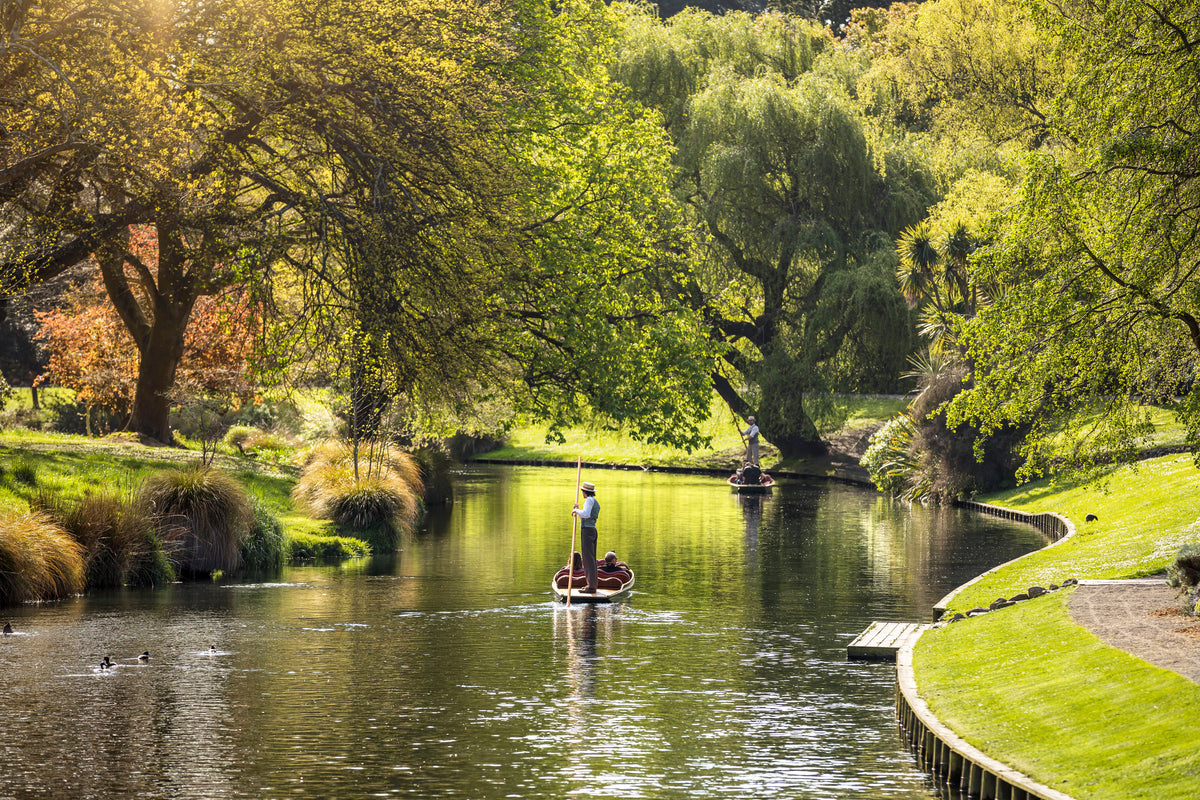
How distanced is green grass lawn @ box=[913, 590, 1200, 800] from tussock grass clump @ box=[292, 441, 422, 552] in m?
20.1

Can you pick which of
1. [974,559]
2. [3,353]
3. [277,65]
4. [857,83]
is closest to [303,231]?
[277,65]

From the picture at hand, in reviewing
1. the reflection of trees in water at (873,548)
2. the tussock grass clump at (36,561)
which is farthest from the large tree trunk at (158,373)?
the reflection of trees in water at (873,548)

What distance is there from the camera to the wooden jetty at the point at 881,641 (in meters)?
21.2

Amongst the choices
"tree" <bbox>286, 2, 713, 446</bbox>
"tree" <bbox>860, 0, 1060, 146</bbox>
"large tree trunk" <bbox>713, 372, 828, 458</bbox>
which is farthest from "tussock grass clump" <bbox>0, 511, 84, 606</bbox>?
"tree" <bbox>860, 0, 1060, 146</bbox>

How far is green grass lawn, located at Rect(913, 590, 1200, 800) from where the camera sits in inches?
479

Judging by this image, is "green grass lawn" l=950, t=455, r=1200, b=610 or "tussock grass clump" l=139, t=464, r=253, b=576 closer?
"green grass lawn" l=950, t=455, r=1200, b=610

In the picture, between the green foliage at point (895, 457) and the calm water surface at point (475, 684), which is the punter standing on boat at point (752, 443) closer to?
the green foliage at point (895, 457)

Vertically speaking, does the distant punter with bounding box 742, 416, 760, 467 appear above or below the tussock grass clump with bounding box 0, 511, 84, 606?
above

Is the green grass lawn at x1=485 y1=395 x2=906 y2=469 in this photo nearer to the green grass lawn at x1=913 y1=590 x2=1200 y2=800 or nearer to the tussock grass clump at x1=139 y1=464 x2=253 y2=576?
the tussock grass clump at x1=139 y1=464 x2=253 y2=576

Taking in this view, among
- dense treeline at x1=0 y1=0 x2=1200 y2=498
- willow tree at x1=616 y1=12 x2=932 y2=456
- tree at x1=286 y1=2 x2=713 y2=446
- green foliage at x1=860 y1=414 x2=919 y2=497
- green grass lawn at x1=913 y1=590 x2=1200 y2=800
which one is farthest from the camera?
willow tree at x1=616 y1=12 x2=932 y2=456

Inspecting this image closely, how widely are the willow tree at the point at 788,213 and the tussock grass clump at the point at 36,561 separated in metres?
31.5

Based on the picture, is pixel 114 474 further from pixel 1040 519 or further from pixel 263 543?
pixel 1040 519

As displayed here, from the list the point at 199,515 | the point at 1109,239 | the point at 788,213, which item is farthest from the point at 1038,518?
the point at 199,515

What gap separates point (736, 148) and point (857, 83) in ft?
29.5
